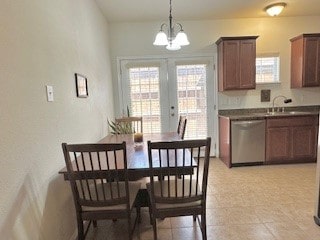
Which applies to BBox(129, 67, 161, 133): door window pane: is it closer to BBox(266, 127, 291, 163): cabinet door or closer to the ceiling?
the ceiling

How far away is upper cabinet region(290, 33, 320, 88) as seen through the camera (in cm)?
384

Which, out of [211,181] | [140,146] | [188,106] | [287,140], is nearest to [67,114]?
[140,146]

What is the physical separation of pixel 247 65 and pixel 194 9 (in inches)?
51.5

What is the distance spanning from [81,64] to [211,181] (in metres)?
2.32

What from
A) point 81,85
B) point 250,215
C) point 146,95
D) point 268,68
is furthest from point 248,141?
point 81,85

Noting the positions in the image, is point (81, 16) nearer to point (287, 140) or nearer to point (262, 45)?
point (262, 45)

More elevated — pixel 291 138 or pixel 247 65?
pixel 247 65

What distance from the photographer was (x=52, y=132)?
5.72 ft

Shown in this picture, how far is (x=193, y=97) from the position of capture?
4.36 m

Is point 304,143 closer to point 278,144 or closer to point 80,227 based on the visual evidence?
point 278,144

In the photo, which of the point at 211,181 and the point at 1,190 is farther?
the point at 211,181

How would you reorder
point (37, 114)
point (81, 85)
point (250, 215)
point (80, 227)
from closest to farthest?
point (37, 114)
point (80, 227)
point (250, 215)
point (81, 85)

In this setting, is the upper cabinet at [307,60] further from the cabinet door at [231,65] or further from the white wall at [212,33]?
the cabinet door at [231,65]

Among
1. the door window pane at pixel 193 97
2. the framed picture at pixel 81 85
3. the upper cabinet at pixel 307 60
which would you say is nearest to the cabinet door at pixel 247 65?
the door window pane at pixel 193 97
